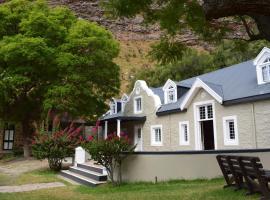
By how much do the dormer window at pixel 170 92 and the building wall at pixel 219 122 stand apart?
3.60 feet

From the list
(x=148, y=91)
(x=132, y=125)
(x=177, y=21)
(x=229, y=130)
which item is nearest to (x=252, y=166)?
(x=177, y=21)

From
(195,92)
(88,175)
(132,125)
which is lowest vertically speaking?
(88,175)

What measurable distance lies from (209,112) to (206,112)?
0.57 feet

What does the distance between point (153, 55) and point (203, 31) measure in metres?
1.23

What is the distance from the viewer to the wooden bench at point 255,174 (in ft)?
23.1

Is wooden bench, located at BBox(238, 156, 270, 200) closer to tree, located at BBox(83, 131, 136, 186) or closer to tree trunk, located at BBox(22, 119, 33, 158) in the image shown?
tree, located at BBox(83, 131, 136, 186)

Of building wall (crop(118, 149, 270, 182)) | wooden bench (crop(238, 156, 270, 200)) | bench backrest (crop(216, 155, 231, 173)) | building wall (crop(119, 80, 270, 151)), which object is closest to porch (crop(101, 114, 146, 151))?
building wall (crop(119, 80, 270, 151))

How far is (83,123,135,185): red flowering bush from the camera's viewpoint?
12414 mm

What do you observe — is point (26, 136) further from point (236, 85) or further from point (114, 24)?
point (114, 24)

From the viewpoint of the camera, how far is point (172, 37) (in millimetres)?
7773

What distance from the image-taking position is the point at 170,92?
22.2 m

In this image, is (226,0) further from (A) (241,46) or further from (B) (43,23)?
(B) (43,23)

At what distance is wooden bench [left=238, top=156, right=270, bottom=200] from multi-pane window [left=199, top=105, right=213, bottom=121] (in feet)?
33.8

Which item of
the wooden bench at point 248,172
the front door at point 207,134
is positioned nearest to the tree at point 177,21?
the wooden bench at point 248,172
